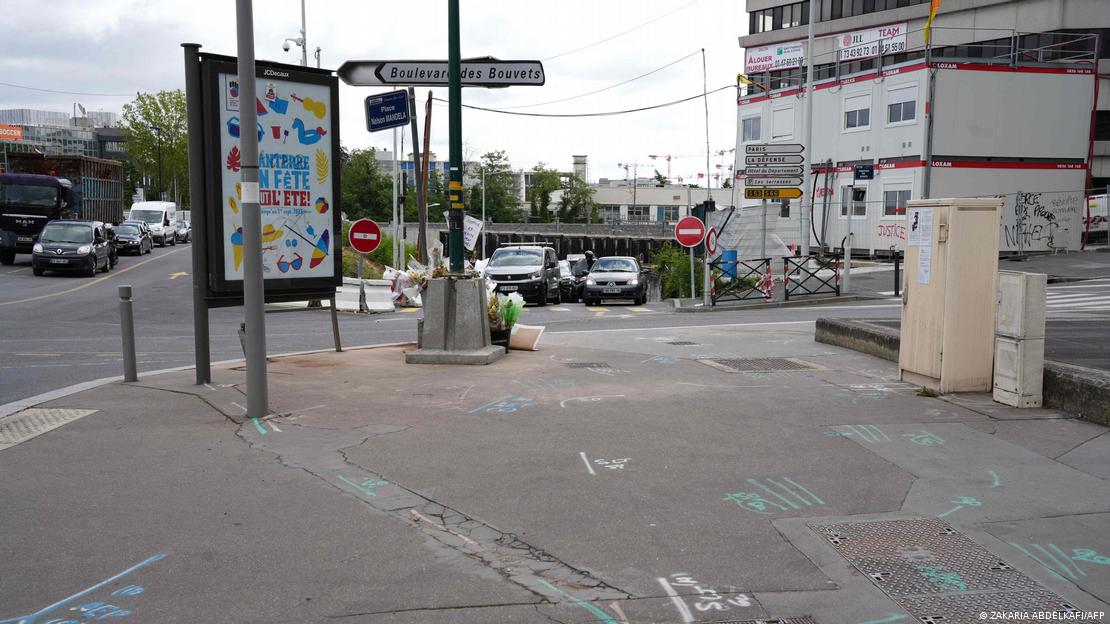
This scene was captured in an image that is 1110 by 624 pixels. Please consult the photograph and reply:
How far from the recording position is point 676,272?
31.5m

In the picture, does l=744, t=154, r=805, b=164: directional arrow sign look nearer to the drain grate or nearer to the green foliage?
the green foliage

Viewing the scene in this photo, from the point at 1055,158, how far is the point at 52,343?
36.9 meters

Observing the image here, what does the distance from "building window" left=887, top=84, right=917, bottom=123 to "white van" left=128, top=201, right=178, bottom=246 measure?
→ 40.8m

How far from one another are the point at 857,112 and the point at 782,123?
5.49 m

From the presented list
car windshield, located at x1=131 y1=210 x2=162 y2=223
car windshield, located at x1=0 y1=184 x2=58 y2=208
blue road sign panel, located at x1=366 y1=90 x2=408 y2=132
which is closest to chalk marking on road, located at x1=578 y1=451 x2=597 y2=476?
blue road sign panel, located at x1=366 y1=90 x2=408 y2=132

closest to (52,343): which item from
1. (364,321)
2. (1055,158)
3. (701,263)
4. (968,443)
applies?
(364,321)

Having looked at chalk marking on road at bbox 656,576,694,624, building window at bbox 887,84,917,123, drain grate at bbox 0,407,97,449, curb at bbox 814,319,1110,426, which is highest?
building window at bbox 887,84,917,123

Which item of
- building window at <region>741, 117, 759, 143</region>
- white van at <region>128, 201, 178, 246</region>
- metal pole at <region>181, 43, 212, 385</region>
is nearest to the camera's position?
metal pole at <region>181, 43, 212, 385</region>

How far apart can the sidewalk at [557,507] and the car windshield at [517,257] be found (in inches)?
738

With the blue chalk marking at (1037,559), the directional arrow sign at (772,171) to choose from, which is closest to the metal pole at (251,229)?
the blue chalk marking at (1037,559)

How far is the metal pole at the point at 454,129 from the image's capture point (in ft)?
37.9

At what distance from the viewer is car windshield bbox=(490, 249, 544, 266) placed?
28.5 m

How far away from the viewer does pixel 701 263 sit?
2972 cm

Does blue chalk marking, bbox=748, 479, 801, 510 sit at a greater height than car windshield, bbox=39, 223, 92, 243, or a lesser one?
lesser
